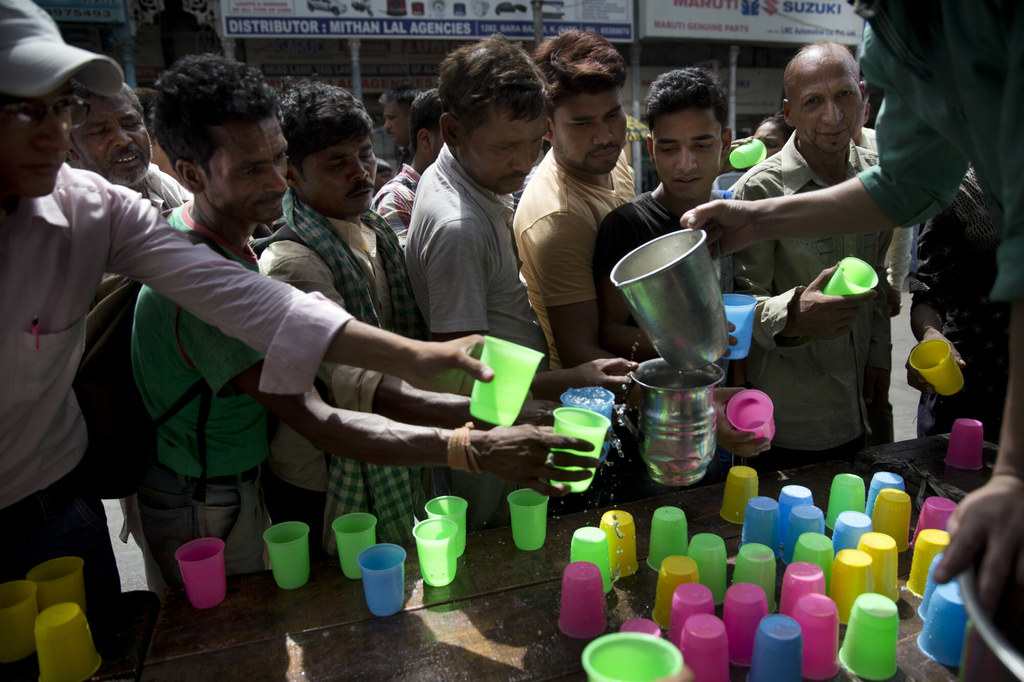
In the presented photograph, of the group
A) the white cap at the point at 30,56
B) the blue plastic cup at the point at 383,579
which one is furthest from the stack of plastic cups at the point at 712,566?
the white cap at the point at 30,56

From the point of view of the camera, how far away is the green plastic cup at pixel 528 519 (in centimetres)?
189

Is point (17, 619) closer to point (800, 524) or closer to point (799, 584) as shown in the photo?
point (799, 584)

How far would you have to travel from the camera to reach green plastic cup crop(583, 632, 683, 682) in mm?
1113

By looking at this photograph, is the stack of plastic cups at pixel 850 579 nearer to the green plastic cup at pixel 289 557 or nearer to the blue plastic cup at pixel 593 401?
the blue plastic cup at pixel 593 401

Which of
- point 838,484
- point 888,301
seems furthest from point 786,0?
point 838,484

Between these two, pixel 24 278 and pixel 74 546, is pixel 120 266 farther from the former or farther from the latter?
pixel 74 546

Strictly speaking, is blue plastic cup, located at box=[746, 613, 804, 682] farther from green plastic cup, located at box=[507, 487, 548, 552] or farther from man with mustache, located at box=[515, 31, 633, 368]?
man with mustache, located at box=[515, 31, 633, 368]

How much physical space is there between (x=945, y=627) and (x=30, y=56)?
220cm

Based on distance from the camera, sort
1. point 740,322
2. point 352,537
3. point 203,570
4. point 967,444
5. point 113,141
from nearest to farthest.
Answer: point 203,570, point 352,537, point 740,322, point 967,444, point 113,141

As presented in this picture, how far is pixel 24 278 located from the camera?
1.57 metres

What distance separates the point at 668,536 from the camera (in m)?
1.82

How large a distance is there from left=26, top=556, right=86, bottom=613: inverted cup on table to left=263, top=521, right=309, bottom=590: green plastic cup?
1.38ft

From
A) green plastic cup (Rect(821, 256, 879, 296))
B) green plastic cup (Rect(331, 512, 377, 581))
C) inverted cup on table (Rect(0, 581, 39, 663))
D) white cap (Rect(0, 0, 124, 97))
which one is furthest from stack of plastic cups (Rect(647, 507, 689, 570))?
white cap (Rect(0, 0, 124, 97))

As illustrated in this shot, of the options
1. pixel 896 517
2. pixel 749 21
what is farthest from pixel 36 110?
pixel 749 21
